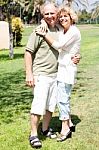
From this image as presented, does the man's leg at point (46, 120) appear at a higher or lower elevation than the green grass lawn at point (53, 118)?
higher

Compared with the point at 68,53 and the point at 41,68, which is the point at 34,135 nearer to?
the point at 41,68

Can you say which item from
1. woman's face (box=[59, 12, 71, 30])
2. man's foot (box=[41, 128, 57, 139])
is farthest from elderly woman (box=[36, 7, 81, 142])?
man's foot (box=[41, 128, 57, 139])

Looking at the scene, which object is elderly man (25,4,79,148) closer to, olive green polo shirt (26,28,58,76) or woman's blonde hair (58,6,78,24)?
olive green polo shirt (26,28,58,76)

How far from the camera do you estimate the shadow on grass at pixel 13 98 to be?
25.9ft

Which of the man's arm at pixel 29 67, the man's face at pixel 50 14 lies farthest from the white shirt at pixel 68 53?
the man's arm at pixel 29 67

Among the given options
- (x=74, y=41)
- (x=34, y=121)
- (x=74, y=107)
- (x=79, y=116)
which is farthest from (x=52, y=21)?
(x=74, y=107)

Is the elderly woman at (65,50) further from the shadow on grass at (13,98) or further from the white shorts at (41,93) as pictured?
the shadow on grass at (13,98)

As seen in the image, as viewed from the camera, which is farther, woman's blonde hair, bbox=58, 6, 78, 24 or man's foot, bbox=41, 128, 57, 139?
man's foot, bbox=41, 128, 57, 139

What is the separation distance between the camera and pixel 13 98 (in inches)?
378

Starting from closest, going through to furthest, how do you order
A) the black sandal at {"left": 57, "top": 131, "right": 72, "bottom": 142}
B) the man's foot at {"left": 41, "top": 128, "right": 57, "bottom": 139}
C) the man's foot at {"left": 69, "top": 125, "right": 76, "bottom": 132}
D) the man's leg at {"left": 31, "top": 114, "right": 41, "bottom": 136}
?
the man's leg at {"left": 31, "top": 114, "right": 41, "bottom": 136}, the black sandal at {"left": 57, "top": 131, "right": 72, "bottom": 142}, the man's foot at {"left": 41, "top": 128, "right": 57, "bottom": 139}, the man's foot at {"left": 69, "top": 125, "right": 76, "bottom": 132}

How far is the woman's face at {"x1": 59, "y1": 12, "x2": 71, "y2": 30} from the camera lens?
5.64 meters

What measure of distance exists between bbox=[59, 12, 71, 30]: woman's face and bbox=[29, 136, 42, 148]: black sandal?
62.7 inches

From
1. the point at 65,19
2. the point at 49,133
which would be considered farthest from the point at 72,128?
the point at 65,19

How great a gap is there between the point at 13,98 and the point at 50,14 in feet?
14.4
